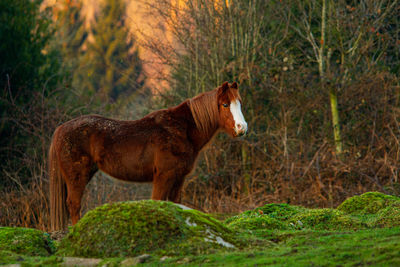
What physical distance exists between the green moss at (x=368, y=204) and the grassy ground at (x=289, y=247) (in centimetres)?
39

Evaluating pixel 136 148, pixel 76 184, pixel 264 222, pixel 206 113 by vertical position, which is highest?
pixel 206 113

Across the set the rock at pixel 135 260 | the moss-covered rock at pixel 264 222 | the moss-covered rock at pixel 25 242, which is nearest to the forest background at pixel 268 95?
the moss-covered rock at pixel 264 222

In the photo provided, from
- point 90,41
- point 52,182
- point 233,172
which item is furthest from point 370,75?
point 90,41

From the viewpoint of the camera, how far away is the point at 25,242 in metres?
4.64

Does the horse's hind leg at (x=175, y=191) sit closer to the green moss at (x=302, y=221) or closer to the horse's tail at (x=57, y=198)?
the green moss at (x=302, y=221)

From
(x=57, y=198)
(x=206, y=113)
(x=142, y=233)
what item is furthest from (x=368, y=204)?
(x=57, y=198)

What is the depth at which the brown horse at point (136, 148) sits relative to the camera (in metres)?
6.80

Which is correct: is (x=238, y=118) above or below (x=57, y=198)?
above

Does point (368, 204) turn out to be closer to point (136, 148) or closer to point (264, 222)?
point (264, 222)

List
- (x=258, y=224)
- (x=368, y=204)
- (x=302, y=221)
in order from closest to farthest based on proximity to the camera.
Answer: (x=258, y=224) → (x=302, y=221) → (x=368, y=204)

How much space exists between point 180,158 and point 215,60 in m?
5.60

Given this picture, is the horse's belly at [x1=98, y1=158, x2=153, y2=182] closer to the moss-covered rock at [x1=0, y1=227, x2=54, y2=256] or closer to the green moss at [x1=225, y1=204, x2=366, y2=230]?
the green moss at [x1=225, y1=204, x2=366, y2=230]

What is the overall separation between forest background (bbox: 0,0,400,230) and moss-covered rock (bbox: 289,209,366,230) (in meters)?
4.48

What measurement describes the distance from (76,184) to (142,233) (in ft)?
10.6
